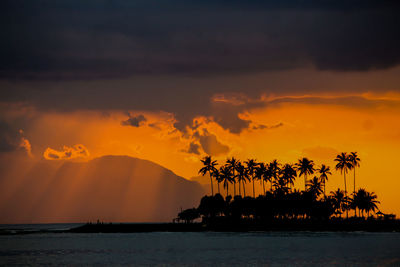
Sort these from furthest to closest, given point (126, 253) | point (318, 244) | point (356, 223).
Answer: point (356, 223), point (318, 244), point (126, 253)

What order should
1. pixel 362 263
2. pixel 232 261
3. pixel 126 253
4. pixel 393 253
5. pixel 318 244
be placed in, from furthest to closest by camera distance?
pixel 318 244 → pixel 126 253 → pixel 393 253 → pixel 232 261 → pixel 362 263

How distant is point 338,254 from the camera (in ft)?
316

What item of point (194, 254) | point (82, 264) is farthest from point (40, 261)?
point (194, 254)

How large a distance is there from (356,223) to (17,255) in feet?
420

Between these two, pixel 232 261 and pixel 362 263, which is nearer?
pixel 362 263

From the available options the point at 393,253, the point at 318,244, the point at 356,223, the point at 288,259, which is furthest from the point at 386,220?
the point at 288,259

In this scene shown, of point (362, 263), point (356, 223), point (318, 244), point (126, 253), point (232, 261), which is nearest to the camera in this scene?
point (362, 263)

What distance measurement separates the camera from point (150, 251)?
109 m

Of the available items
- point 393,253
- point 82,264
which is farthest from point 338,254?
point 82,264

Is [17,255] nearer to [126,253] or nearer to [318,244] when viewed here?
[126,253]

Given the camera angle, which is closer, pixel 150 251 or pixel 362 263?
pixel 362 263

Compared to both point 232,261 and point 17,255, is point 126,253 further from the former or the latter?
point 232,261

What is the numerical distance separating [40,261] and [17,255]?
565 inches

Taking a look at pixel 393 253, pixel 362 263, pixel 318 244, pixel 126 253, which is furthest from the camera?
pixel 318 244
